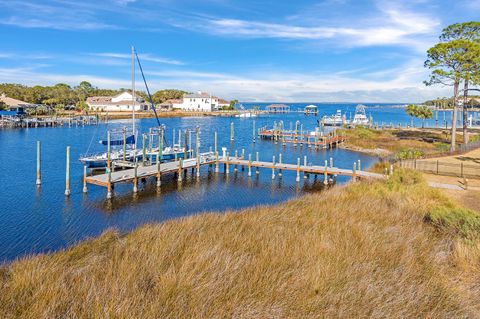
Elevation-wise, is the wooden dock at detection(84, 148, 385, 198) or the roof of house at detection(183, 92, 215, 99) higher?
the roof of house at detection(183, 92, 215, 99)

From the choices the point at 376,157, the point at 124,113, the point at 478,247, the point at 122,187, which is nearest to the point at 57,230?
the point at 122,187

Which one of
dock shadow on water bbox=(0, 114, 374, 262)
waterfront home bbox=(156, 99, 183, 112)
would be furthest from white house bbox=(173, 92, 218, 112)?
dock shadow on water bbox=(0, 114, 374, 262)

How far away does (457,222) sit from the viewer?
1094 cm

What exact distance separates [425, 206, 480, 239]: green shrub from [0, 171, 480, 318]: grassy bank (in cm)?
4

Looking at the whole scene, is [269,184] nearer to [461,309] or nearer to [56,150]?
[461,309]

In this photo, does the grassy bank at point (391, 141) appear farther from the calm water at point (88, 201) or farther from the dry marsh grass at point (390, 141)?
the calm water at point (88, 201)

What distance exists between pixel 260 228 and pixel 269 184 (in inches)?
691

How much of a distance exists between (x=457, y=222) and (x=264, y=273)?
22.7 ft

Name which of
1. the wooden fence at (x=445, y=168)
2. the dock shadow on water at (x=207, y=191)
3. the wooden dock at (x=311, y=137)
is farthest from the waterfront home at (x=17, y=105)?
the wooden fence at (x=445, y=168)

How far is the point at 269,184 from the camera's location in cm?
2819

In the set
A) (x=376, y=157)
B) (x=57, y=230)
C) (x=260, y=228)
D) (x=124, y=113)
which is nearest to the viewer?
(x=260, y=228)

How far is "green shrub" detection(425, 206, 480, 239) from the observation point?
10.0 meters

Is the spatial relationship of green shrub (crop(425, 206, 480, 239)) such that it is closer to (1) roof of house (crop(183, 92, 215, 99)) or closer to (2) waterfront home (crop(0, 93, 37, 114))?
(2) waterfront home (crop(0, 93, 37, 114))

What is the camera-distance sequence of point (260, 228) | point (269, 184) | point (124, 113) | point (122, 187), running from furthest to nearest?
point (124, 113) → point (269, 184) → point (122, 187) → point (260, 228)
